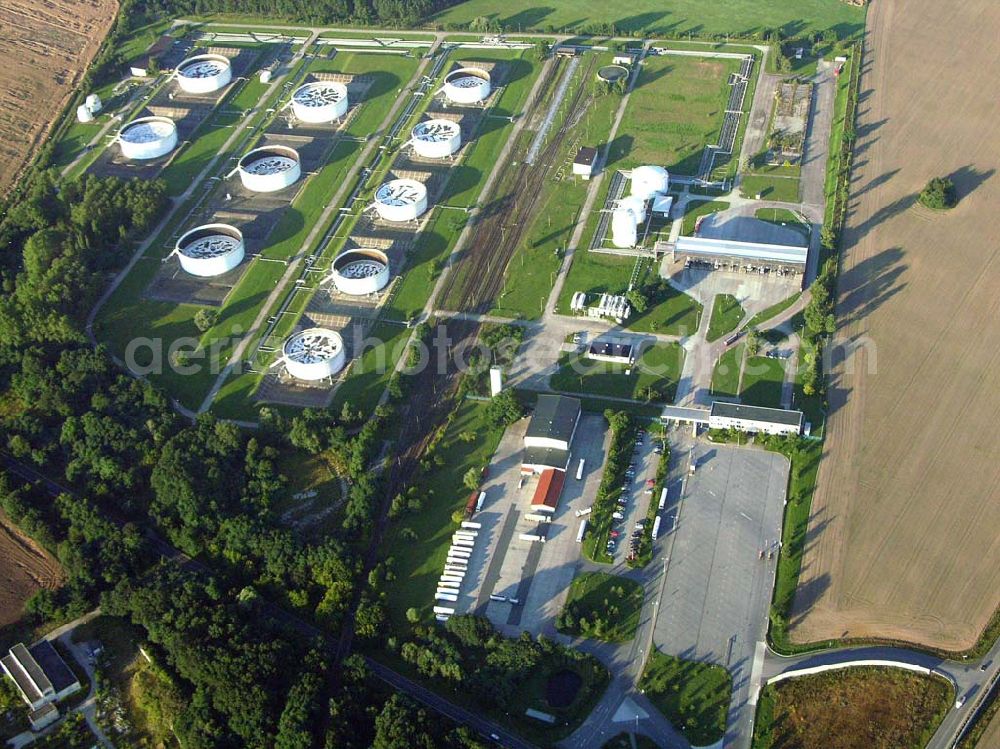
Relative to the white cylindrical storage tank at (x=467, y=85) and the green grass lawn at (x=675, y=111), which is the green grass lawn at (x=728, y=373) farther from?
the white cylindrical storage tank at (x=467, y=85)

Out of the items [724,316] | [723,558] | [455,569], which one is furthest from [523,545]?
[724,316]

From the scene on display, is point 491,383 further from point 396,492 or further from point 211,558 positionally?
point 211,558

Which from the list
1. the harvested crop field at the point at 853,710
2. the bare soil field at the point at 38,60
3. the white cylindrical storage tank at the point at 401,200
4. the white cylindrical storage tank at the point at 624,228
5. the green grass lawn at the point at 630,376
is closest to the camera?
the harvested crop field at the point at 853,710

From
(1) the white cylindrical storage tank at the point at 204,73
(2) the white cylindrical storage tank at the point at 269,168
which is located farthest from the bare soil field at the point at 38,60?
(2) the white cylindrical storage tank at the point at 269,168

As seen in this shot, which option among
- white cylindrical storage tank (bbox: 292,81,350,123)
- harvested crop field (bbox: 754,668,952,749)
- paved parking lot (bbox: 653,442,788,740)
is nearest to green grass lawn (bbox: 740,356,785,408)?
paved parking lot (bbox: 653,442,788,740)

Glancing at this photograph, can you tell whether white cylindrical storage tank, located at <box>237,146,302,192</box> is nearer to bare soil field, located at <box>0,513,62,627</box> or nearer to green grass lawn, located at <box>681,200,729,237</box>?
green grass lawn, located at <box>681,200,729,237</box>

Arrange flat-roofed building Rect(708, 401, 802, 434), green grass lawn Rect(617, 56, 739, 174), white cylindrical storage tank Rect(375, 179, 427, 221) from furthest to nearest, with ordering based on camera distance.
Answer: green grass lawn Rect(617, 56, 739, 174) < white cylindrical storage tank Rect(375, 179, 427, 221) < flat-roofed building Rect(708, 401, 802, 434)

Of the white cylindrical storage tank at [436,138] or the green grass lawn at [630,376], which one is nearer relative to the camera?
the green grass lawn at [630,376]
